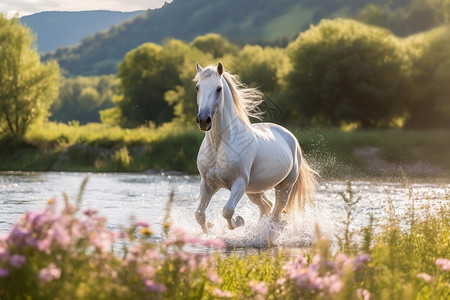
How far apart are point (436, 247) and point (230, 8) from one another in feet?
173

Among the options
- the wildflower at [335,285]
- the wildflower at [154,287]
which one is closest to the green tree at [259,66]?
the wildflower at [335,285]

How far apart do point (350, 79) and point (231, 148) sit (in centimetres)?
2791

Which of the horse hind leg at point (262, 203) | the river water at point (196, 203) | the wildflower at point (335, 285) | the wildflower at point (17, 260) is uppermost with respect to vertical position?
the wildflower at point (17, 260)

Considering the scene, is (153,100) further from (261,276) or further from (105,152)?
(261,276)

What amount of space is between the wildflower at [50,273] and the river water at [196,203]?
46 cm

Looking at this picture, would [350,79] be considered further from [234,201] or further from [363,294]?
[363,294]

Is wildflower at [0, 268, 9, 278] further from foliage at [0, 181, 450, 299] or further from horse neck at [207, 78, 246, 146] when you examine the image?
horse neck at [207, 78, 246, 146]

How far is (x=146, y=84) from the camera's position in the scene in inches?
2111

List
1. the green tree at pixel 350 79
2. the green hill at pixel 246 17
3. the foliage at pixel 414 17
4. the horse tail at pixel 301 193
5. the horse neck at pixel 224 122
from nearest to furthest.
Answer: the horse neck at pixel 224 122 < the horse tail at pixel 301 193 < the green tree at pixel 350 79 < the green hill at pixel 246 17 < the foliage at pixel 414 17

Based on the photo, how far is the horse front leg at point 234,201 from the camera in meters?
8.13

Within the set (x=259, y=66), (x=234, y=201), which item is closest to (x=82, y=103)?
(x=259, y=66)

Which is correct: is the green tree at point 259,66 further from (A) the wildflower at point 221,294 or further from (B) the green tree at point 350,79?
(A) the wildflower at point 221,294

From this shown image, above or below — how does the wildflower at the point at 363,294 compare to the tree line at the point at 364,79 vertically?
below

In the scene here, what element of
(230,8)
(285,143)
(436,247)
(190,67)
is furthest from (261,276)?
(230,8)
